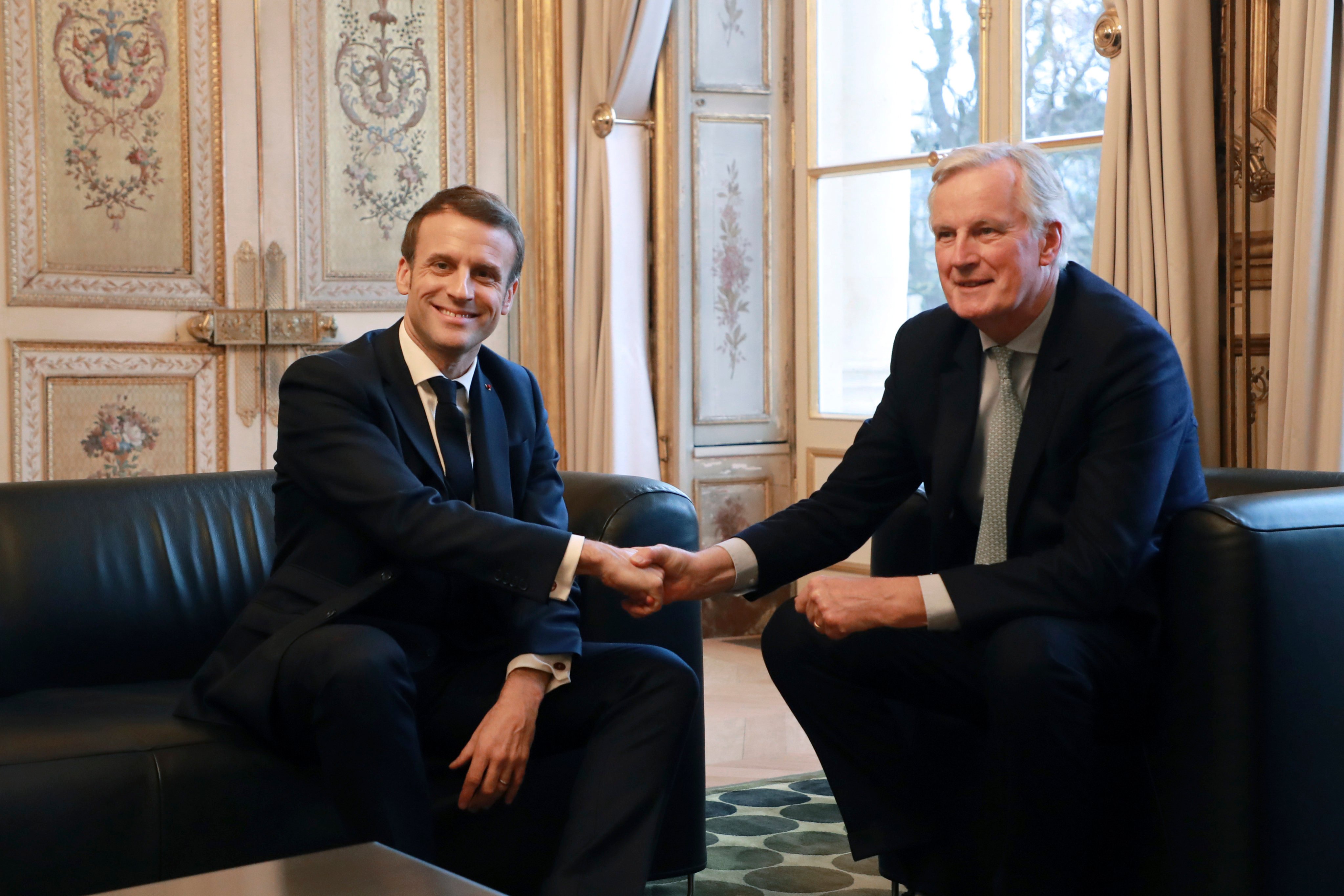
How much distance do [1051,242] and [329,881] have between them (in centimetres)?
140

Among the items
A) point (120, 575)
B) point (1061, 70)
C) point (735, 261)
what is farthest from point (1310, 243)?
point (120, 575)

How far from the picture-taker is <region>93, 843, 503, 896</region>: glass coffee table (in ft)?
3.88

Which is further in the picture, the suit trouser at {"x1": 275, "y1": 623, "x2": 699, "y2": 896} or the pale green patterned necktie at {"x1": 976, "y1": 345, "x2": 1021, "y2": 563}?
the pale green patterned necktie at {"x1": 976, "y1": 345, "x2": 1021, "y2": 563}

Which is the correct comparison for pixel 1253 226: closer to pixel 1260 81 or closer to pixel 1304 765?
pixel 1260 81

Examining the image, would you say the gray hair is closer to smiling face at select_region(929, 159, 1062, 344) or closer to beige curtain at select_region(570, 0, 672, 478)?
smiling face at select_region(929, 159, 1062, 344)

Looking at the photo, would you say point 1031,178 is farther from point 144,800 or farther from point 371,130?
point 371,130

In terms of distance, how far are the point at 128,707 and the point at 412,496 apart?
529 millimetres

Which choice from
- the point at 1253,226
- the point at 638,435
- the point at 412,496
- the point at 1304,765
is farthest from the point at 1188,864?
the point at 638,435

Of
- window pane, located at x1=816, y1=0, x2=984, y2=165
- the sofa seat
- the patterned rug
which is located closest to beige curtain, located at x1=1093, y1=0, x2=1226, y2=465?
window pane, located at x1=816, y1=0, x2=984, y2=165

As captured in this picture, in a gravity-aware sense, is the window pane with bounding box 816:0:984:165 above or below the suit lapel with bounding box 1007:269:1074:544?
above

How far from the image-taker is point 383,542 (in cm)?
185

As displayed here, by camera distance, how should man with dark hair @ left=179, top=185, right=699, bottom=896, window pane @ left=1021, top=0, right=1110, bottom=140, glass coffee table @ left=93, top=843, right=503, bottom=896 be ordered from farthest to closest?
1. window pane @ left=1021, top=0, right=1110, bottom=140
2. man with dark hair @ left=179, top=185, right=699, bottom=896
3. glass coffee table @ left=93, top=843, right=503, bottom=896

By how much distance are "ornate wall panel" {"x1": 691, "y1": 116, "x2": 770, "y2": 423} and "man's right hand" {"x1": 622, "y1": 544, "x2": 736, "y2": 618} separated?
7.92ft

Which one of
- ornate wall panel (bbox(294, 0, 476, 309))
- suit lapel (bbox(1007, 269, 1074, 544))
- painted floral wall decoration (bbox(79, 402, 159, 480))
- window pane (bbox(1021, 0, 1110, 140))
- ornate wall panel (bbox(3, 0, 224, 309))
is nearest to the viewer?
suit lapel (bbox(1007, 269, 1074, 544))
